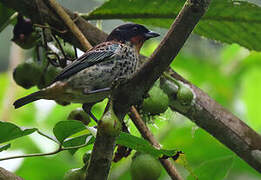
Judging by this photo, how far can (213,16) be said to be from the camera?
2566 mm

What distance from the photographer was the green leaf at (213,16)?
2.52 meters

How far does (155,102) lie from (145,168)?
0.31m

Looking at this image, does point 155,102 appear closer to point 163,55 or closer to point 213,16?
point 163,55

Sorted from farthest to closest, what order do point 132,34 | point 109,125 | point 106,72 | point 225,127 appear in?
point 132,34 < point 106,72 < point 225,127 < point 109,125

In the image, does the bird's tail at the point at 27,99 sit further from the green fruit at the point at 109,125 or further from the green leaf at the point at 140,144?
the green fruit at the point at 109,125

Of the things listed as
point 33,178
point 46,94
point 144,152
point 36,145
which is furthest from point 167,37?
point 36,145

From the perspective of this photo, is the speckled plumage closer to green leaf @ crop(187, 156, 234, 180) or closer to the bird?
the bird

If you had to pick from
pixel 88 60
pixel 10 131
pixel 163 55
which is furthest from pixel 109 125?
pixel 88 60

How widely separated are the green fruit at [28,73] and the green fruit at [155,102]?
58 centimetres

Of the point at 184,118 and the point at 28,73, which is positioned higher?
the point at 28,73

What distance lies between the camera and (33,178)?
295cm

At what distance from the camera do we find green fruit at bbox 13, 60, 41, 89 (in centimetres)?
235

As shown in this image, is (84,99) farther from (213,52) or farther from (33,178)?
(213,52)

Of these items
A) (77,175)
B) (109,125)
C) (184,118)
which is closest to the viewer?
(109,125)
